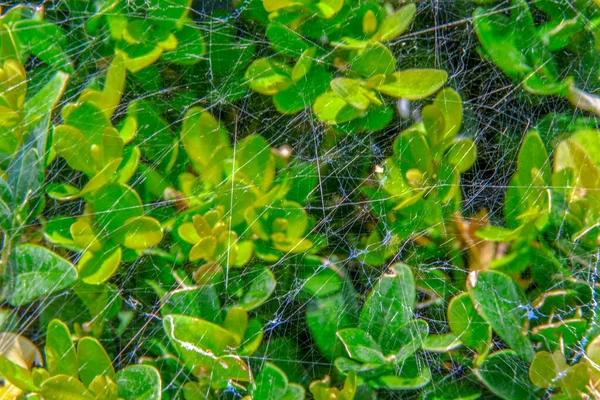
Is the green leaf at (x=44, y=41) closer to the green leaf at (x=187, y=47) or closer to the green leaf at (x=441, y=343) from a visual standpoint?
the green leaf at (x=187, y=47)

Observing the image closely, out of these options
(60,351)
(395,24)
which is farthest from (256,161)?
(60,351)

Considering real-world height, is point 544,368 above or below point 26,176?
below

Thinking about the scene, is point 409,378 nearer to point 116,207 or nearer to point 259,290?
point 259,290

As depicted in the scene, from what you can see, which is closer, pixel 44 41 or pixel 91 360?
pixel 91 360

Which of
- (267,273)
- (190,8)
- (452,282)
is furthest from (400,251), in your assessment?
(190,8)

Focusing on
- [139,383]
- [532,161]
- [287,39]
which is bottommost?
[139,383]

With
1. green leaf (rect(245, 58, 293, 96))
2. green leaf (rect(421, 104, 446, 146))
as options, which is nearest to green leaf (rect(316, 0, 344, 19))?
green leaf (rect(245, 58, 293, 96))
